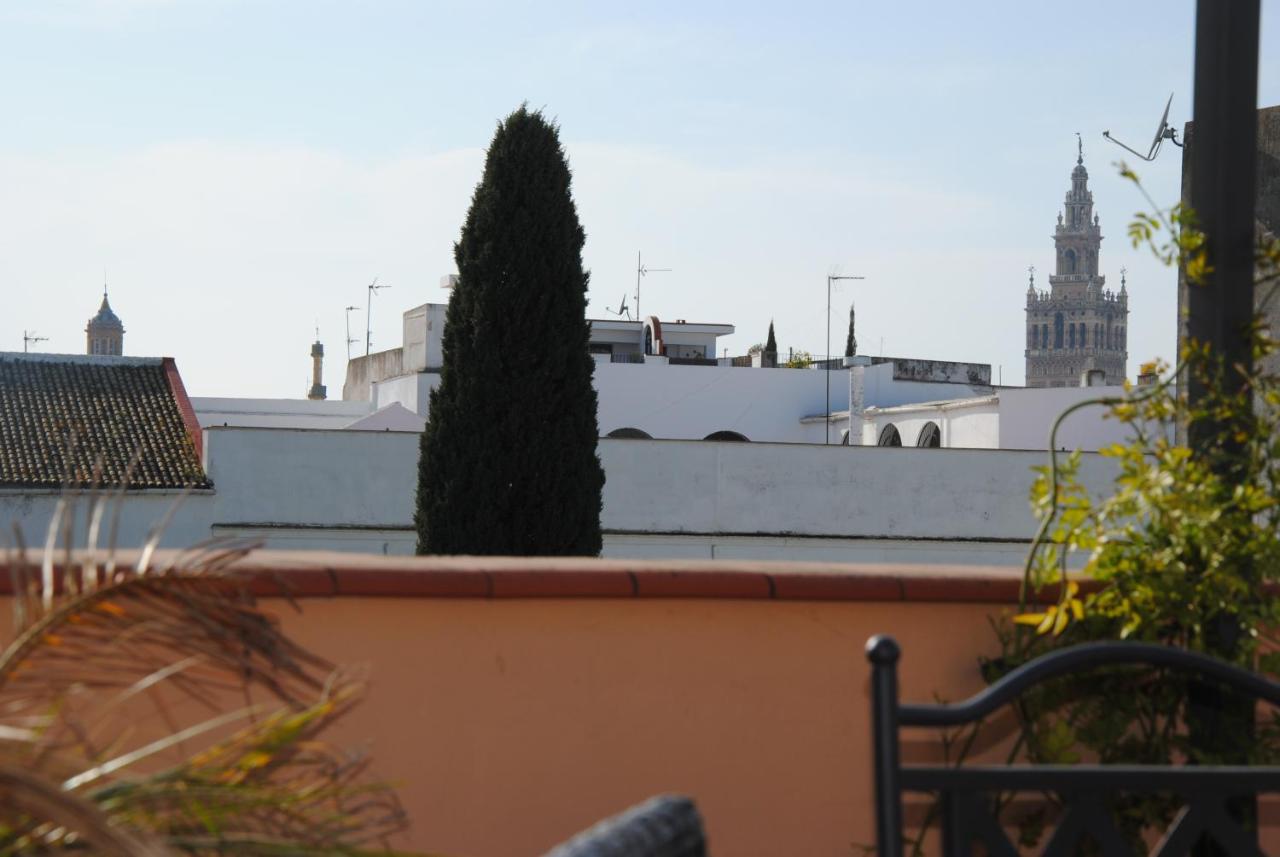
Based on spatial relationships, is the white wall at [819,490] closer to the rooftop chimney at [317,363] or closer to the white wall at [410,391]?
the white wall at [410,391]

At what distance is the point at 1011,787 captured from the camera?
2291 millimetres

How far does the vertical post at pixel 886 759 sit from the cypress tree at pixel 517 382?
56.7 feet

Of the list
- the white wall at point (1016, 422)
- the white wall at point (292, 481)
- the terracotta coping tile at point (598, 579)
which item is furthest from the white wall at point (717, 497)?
the terracotta coping tile at point (598, 579)

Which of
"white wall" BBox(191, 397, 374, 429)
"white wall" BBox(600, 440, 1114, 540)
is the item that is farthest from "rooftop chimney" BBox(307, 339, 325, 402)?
"white wall" BBox(600, 440, 1114, 540)

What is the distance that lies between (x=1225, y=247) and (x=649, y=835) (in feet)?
7.14

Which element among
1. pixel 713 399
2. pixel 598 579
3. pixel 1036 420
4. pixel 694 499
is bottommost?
pixel 694 499

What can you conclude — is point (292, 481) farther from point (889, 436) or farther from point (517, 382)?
point (889, 436)

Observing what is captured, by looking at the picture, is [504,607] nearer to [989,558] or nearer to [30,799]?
[30,799]

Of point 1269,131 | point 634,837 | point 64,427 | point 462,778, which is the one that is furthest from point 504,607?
point 64,427

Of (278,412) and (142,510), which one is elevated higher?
(278,412)

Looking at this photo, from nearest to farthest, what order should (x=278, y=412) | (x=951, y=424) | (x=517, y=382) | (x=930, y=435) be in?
(x=517, y=382) < (x=951, y=424) < (x=930, y=435) < (x=278, y=412)

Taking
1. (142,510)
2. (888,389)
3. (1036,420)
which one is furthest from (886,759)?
(888,389)

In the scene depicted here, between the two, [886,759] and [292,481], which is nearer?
[886,759]

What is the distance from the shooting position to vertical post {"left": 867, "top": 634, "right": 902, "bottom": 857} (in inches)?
86.7
